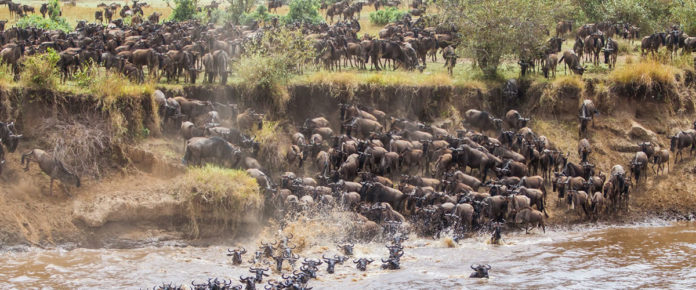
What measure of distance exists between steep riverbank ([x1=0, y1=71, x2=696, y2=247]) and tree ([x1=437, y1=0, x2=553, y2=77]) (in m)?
1.22

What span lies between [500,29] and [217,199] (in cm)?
1140

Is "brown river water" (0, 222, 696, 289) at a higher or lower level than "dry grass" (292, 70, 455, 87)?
lower

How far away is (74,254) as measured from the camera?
1614cm

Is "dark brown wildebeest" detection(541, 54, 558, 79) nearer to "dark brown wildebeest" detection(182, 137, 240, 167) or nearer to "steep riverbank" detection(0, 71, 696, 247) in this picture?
"steep riverbank" detection(0, 71, 696, 247)

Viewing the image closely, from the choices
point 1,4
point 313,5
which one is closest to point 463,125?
point 313,5

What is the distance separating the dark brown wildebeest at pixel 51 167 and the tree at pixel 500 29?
12602 millimetres

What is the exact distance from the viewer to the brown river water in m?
14.6

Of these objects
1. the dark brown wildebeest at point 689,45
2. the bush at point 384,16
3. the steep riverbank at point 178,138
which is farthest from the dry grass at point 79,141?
the bush at point 384,16

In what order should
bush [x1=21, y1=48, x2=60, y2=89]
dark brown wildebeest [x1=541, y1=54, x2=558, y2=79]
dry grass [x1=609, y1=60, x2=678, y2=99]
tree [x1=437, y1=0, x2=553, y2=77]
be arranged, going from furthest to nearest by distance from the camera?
tree [x1=437, y1=0, x2=553, y2=77] → dark brown wildebeest [x1=541, y1=54, x2=558, y2=79] → dry grass [x1=609, y1=60, x2=678, y2=99] → bush [x1=21, y1=48, x2=60, y2=89]

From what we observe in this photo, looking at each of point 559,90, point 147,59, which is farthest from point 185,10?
point 559,90

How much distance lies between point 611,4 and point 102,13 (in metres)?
24.0

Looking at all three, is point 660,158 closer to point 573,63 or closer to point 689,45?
point 573,63

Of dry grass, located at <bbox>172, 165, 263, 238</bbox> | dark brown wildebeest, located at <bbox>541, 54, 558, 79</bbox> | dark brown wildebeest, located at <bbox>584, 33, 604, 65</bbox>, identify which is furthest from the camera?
dark brown wildebeest, located at <bbox>584, 33, 604, 65</bbox>

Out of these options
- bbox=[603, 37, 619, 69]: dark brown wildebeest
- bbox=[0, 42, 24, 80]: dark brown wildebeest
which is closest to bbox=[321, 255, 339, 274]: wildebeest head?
bbox=[0, 42, 24, 80]: dark brown wildebeest
